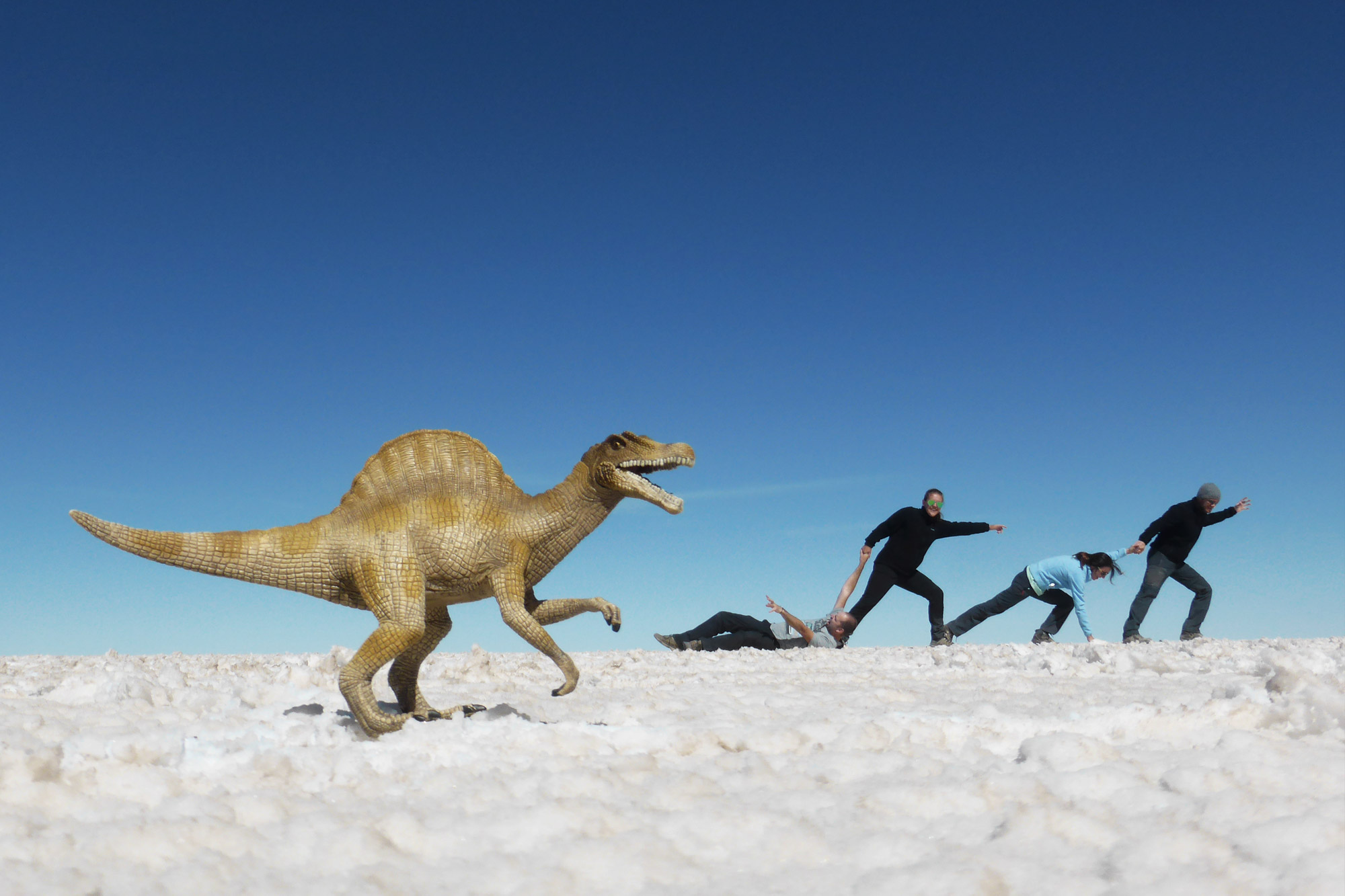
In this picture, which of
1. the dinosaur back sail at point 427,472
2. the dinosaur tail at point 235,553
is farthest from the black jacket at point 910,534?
the dinosaur tail at point 235,553

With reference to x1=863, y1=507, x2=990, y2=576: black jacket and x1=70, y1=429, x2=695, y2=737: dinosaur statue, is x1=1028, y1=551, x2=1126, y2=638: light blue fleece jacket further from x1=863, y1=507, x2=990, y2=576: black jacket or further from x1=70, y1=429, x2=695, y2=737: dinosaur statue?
x1=70, y1=429, x2=695, y2=737: dinosaur statue

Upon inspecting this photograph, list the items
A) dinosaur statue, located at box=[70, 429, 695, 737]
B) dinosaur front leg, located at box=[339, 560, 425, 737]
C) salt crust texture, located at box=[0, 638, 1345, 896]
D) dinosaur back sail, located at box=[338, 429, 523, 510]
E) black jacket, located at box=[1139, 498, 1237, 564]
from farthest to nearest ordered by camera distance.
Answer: black jacket, located at box=[1139, 498, 1237, 564] < dinosaur back sail, located at box=[338, 429, 523, 510] < dinosaur statue, located at box=[70, 429, 695, 737] < dinosaur front leg, located at box=[339, 560, 425, 737] < salt crust texture, located at box=[0, 638, 1345, 896]

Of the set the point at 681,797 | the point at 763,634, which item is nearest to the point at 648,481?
the point at 681,797

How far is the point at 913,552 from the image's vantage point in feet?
30.8

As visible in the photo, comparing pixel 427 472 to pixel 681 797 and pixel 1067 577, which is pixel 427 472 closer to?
Answer: pixel 681 797

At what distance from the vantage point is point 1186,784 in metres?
2.46

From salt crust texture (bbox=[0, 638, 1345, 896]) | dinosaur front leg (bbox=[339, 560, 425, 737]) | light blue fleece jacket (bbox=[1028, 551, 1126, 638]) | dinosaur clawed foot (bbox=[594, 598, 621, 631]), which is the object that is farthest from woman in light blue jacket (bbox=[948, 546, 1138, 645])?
dinosaur front leg (bbox=[339, 560, 425, 737])

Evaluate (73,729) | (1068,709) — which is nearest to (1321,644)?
(1068,709)

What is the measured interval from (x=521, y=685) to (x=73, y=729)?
2.57 metres

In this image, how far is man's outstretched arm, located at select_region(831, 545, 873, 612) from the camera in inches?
379

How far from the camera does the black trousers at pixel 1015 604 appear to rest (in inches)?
376

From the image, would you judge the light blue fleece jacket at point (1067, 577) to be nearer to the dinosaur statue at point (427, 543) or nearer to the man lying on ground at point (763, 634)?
the man lying on ground at point (763, 634)

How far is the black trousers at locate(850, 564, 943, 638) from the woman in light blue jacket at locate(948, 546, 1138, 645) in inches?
8.1

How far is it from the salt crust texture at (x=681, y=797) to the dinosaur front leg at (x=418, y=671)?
307 mm
